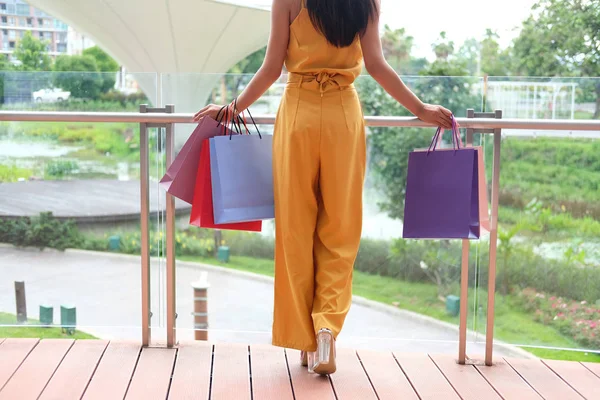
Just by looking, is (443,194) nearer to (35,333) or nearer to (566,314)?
(566,314)


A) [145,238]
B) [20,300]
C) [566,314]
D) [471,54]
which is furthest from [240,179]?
[471,54]

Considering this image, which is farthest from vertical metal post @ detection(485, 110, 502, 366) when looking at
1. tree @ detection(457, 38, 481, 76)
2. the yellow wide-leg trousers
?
tree @ detection(457, 38, 481, 76)

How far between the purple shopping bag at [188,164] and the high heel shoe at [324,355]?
21.2 inches

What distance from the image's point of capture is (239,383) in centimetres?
196

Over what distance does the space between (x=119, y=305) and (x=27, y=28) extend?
45.5ft

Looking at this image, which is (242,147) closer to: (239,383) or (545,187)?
(239,383)

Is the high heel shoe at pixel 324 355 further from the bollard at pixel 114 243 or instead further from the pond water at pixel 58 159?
the bollard at pixel 114 243

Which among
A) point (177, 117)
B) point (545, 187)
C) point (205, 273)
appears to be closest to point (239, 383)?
point (177, 117)

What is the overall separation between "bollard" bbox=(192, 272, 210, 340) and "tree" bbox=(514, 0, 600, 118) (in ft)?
38.0

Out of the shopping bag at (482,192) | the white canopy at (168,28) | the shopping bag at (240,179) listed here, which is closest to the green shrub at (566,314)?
the shopping bag at (482,192)

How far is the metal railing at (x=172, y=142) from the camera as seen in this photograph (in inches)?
81.0

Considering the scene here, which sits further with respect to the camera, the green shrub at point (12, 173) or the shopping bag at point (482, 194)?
the green shrub at point (12, 173)

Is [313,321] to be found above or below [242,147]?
below

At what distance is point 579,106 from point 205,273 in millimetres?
3020
